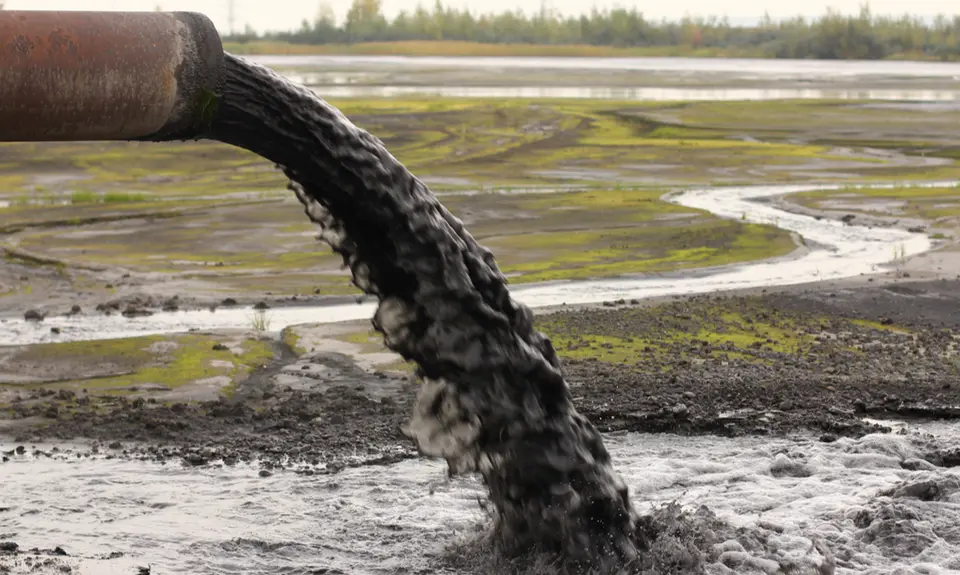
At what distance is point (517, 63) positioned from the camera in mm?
70062

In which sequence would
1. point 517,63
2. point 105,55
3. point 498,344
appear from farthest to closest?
1. point 517,63
2. point 498,344
3. point 105,55

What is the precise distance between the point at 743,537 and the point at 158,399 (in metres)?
4.76

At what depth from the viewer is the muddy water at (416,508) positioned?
705 cm

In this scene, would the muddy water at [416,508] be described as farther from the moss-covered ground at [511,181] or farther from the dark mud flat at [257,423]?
the moss-covered ground at [511,181]

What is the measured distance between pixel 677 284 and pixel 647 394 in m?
5.16

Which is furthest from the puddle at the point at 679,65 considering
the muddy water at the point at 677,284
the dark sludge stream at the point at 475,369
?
the dark sludge stream at the point at 475,369

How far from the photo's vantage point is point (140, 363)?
1090cm

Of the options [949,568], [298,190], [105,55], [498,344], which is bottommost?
[949,568]

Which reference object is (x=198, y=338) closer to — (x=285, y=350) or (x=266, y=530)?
(x=285, y=350)

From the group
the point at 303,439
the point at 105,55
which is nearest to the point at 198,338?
the point at 303,439

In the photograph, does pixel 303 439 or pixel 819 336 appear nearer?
pixel 303 439

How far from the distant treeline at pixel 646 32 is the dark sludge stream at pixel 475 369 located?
73.0 metres

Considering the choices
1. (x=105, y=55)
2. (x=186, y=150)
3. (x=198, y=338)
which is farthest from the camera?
(x=186, y=150)

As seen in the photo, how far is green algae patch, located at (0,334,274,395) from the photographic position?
1034 cm
